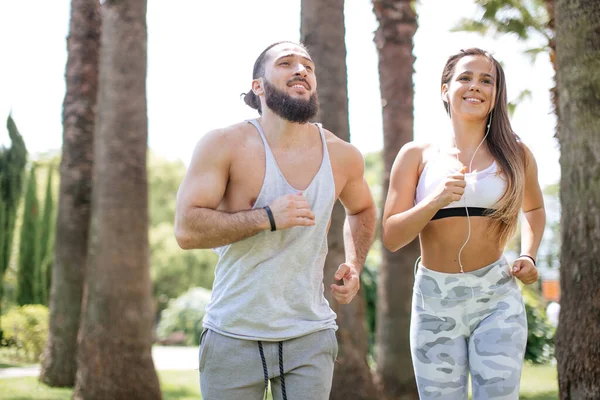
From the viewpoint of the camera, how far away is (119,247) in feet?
29.3

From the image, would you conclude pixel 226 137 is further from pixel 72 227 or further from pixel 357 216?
pixel 72 227

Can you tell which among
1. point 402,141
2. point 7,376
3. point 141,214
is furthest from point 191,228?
point 7,376

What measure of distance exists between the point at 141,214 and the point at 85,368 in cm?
187

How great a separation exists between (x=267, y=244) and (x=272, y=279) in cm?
15

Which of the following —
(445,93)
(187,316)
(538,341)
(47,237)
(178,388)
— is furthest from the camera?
(187,316)

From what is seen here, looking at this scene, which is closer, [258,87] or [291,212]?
[291,212]

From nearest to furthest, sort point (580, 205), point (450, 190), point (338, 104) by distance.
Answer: point (450, 190) < point (580, 205) < point (338, 104)

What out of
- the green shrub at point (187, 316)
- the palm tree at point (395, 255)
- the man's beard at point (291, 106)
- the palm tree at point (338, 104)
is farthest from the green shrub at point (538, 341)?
the green shrub at point (187, 316)

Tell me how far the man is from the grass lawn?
7610mm

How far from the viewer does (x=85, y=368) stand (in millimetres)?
8992

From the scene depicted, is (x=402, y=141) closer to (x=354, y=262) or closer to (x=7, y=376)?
(x=354, y=262)

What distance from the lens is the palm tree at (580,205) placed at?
633cm

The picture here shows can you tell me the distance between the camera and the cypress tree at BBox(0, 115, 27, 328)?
21781mm

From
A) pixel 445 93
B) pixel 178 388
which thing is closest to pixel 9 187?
pixel 178 388
